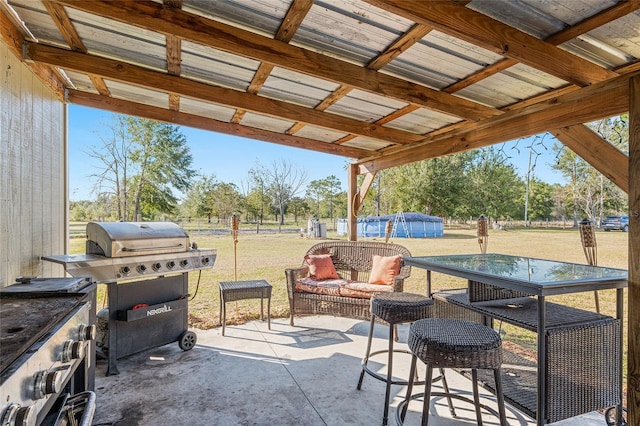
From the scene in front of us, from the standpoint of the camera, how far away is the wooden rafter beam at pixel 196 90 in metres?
2.57

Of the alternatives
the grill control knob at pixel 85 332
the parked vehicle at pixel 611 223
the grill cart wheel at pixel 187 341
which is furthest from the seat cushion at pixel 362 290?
the parked vehicle at pixel 611 223

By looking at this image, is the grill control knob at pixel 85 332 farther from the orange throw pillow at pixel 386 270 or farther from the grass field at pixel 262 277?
the orange throw pillow at pixel 386 270

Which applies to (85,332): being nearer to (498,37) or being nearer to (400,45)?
(400,45)

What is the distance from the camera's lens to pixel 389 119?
3.62 metres

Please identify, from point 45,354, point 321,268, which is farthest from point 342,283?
point 45,354

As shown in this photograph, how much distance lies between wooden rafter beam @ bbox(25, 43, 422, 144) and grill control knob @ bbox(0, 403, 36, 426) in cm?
264

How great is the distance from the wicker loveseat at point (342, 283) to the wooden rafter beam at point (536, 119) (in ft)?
4.27

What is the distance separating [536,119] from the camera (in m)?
2.66

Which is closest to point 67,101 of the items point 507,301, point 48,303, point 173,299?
point 173,299

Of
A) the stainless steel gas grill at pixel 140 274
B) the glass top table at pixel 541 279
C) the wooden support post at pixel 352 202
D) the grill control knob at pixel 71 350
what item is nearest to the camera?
the grill control knob at pixel 71 350

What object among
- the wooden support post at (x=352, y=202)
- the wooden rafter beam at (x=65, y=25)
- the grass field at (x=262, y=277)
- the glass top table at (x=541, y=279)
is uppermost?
the wooden rafter beam at (x=65, y=25)

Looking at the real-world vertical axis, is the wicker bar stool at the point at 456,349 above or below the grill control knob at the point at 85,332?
below

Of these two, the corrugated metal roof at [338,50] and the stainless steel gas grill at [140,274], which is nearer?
the corrugated metal roof at [338,50]

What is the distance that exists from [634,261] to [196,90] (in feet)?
10.9
